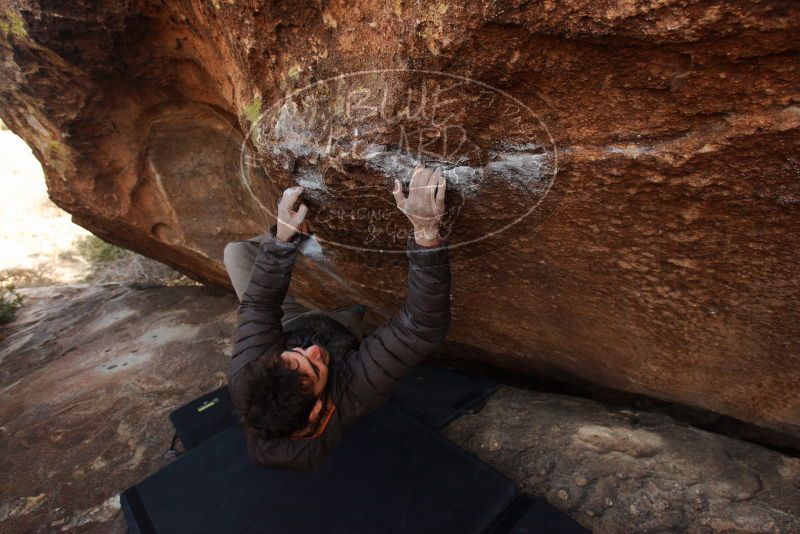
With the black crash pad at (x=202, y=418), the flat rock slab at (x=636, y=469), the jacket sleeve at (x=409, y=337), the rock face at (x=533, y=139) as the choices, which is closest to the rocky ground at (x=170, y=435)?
the flat rock slab at (x=636, y=469)

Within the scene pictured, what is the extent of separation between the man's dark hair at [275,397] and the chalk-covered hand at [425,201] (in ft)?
2.25

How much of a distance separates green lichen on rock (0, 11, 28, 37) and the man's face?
1894 millimetres

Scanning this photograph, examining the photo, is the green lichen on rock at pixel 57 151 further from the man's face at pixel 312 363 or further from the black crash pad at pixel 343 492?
the man's face at pixel 312 363

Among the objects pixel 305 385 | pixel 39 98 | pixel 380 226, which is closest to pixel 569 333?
pixel 380 226

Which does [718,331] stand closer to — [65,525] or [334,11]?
[334,11]

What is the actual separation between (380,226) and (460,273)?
1.47ft

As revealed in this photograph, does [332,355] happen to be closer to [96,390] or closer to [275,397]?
[275,397]

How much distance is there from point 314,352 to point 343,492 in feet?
2.44

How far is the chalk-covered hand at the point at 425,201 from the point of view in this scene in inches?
57.5

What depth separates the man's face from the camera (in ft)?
5.59

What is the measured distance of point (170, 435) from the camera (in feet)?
8.52

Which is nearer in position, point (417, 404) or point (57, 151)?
point (417, 404)

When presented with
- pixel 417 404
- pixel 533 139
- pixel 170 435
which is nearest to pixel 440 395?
pixel 417 404

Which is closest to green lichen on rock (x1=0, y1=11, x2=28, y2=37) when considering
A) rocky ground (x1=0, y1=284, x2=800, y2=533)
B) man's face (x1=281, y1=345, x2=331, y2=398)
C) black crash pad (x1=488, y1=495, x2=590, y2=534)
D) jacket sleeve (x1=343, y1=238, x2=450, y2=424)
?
man's face (x1=281, y1=345, x2=331, y2=398)
